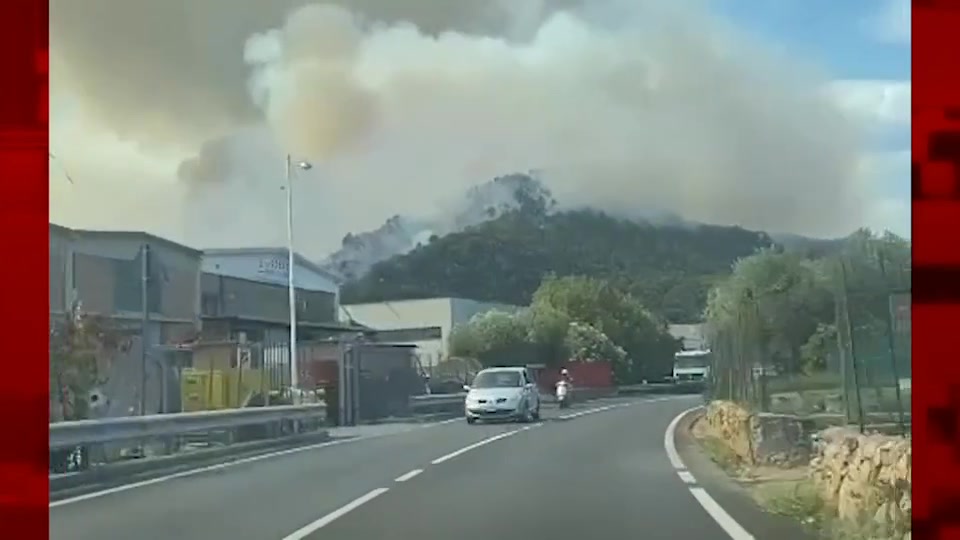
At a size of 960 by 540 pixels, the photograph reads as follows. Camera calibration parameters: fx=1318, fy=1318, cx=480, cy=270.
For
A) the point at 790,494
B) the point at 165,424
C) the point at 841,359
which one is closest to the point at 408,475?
the point at 165,424

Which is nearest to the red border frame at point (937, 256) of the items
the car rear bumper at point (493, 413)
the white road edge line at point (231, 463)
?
the car rear bumper at point (493, 413)

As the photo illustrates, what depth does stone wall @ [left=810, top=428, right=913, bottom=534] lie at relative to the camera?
4113 millimetres

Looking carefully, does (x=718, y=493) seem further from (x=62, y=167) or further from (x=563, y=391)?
(x=62, y=167)

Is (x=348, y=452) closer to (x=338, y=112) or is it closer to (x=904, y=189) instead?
(x=338, y=112)

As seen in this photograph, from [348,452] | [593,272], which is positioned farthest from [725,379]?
[348,452]

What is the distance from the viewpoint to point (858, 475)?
4699mm

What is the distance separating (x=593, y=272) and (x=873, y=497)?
1.54m

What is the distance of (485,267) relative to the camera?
3.56 metres

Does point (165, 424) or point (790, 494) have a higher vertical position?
point (165, 424)

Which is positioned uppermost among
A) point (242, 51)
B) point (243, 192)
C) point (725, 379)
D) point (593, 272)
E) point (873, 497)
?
point (242, 51)

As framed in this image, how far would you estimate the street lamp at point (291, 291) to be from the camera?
3.41 m

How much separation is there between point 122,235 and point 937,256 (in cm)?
204

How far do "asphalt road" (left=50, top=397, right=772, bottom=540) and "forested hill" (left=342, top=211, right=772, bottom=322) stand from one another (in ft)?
1.77

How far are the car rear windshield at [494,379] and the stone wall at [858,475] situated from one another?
1.14 m
